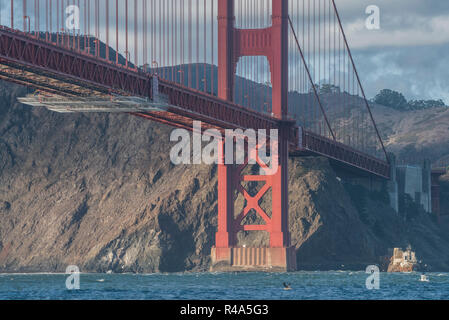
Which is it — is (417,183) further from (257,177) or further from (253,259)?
(257,177)

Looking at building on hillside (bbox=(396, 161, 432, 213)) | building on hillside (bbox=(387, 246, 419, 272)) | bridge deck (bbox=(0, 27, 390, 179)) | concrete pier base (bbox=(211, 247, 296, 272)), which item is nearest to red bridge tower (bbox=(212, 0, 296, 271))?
concrete pier base (bbox=(211, 247, 296, 272))

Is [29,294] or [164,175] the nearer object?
[29,294]

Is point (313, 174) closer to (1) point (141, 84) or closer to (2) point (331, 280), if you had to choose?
(2) point (331, 280)
